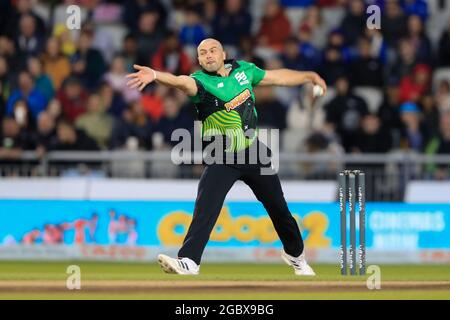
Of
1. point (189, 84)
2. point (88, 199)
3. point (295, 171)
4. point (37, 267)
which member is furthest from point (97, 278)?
point (295, 171)

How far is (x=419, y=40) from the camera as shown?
23.2 metres

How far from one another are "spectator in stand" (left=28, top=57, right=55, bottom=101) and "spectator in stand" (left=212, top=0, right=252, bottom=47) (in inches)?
132

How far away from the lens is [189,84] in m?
12.8

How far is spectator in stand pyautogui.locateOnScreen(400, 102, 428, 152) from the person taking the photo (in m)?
21.4

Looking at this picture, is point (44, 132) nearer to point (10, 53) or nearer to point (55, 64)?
point (55, 64)

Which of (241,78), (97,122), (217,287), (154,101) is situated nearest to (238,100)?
(241,78)

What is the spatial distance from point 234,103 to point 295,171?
285 inches

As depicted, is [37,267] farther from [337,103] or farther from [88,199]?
[337,103]

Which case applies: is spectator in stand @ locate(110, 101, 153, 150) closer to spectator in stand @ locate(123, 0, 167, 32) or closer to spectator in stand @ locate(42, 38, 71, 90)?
spectator in stand @ locate(42, 38, 71, 90)

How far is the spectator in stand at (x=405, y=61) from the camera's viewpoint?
22.9m

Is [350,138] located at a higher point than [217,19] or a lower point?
lower

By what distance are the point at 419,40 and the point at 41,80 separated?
22.9 feet

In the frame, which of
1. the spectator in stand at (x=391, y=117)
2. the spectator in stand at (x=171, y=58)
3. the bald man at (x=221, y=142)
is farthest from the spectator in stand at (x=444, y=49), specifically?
the bald man at (x=221, y=142)

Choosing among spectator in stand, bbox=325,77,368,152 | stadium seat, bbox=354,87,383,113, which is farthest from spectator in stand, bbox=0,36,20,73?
stadium seat, bbox=354,87,383,113
